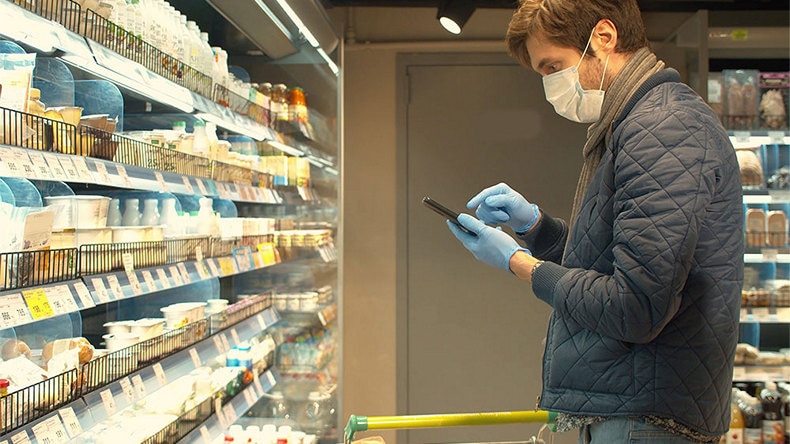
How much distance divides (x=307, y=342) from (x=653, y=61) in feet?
8.82

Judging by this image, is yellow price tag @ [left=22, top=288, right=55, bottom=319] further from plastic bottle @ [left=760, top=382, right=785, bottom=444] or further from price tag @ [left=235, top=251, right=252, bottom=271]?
plastic bottle @ [left=760, top=382, right=785, bottom=444]

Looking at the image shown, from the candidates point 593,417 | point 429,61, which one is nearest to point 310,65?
point 429,61

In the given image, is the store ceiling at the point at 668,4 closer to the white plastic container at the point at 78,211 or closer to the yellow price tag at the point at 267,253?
the yellow price tag at the point at 267,253

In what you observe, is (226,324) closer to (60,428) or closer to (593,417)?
(60,428)

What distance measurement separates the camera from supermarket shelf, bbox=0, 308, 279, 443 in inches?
57.7

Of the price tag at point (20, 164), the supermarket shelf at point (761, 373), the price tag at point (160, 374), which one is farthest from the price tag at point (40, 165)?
the supermarket shelf at point (761, 373)

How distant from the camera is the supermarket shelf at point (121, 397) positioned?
4.81 feet

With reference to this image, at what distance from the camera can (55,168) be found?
1.54 m

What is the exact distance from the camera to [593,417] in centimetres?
160

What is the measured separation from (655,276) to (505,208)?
0.67 m

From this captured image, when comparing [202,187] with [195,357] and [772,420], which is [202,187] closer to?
[195,357]

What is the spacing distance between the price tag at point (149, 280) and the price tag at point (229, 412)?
83 cm

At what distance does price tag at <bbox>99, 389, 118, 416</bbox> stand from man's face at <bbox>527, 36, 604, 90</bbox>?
1320 millimetres

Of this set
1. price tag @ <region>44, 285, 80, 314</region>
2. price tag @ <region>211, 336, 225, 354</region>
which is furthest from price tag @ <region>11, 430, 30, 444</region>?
price tag @ <region>211, 336, 225, 354</region>
